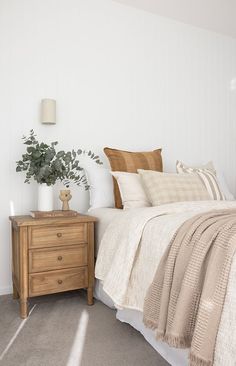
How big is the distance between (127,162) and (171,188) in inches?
20.7

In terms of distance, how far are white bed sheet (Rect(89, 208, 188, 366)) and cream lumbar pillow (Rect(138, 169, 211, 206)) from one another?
327 mm

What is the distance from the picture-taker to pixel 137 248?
173cm

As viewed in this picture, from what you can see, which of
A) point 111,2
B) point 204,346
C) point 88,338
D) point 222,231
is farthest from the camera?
point 111,2

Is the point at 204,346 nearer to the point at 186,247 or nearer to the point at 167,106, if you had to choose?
the point at 186,247

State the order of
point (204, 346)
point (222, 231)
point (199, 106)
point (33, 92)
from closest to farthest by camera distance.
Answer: point (204, 346) → point (222, 231) → point (33, 92) → point (199, 106)

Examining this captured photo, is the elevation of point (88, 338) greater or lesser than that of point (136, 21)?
lesser

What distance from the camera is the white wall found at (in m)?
2.55

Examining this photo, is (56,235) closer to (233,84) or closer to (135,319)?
(135,319)

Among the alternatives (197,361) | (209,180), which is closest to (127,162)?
(209,180)

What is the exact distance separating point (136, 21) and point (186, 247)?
8.35 feet

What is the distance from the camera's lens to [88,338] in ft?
5.91

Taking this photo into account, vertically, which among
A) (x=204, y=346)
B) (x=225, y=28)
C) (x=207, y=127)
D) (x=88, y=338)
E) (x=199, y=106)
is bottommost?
(x=88, y=338)

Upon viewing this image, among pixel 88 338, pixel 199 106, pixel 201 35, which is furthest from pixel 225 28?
pixel 88 338

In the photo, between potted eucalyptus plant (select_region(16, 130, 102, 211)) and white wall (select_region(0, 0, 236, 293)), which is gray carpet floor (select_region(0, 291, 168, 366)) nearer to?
white wall (select_region(0, 0, 236, 293))
